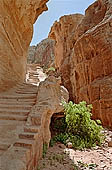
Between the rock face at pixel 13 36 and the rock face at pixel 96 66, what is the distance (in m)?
4.06

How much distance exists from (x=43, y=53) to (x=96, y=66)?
20.7 m

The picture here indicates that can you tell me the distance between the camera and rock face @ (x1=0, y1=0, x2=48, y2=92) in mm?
5879

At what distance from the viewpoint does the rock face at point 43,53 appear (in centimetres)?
2659

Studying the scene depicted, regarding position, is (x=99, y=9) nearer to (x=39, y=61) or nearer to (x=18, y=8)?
(x=18, y=8)

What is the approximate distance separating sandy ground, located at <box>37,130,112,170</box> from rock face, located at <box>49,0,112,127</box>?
3459mm

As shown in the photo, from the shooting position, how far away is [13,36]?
690 cm

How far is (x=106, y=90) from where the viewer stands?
308 inches

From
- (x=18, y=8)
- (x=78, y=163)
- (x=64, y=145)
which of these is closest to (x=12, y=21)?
(x=18, y=8)

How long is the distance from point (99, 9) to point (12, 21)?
7961 millimetres

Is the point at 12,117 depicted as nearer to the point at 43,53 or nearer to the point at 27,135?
the point at 27,135

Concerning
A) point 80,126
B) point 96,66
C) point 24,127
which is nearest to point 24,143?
point 24,127

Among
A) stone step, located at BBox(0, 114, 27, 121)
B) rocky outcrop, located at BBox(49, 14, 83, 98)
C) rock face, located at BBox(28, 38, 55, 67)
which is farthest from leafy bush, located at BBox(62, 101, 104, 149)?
rock face, located at BBox(28, 38, 55, 67)

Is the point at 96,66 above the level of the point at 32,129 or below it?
above

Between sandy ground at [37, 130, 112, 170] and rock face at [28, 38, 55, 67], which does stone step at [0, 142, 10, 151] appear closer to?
sandy ground at [37, 130, 112, 170]
